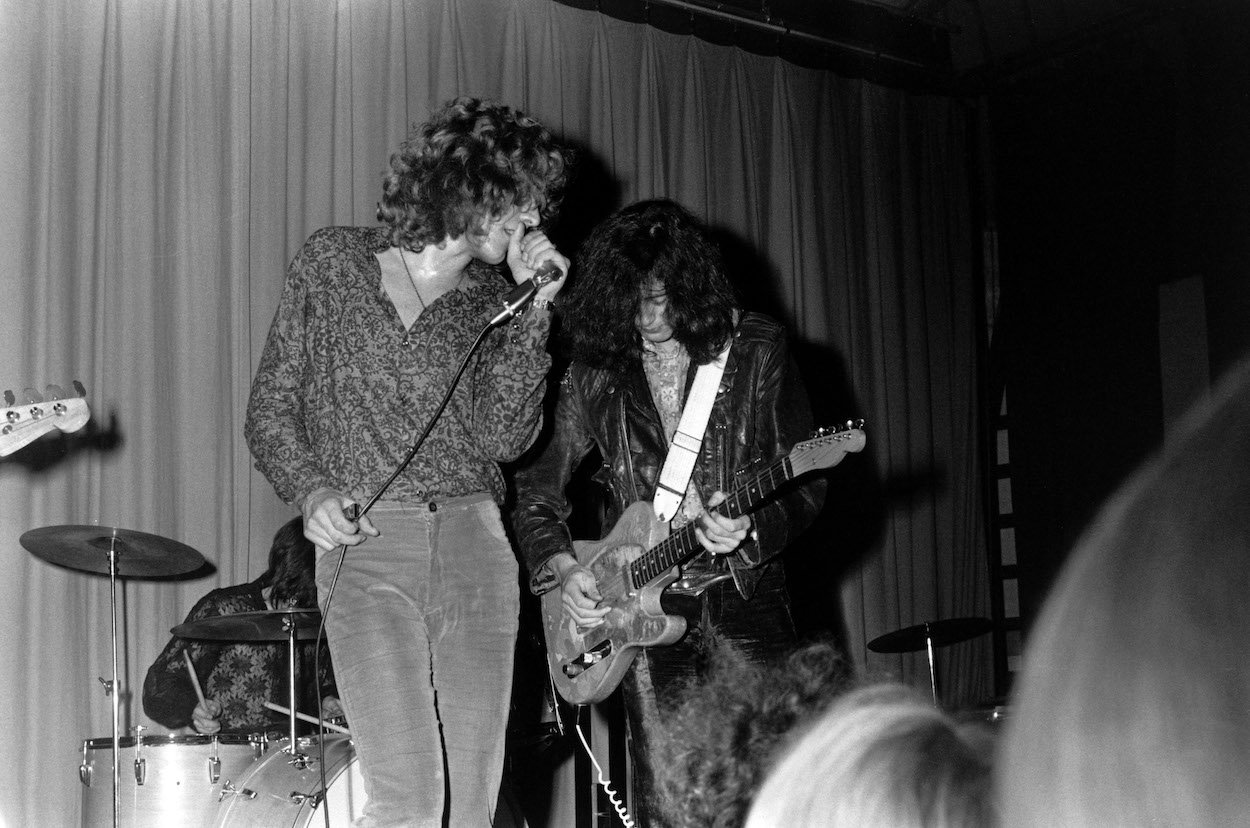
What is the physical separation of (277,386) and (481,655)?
0.73 metres

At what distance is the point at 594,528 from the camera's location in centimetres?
592

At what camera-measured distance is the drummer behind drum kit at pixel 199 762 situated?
352 cm

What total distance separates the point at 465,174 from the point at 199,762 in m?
2.17

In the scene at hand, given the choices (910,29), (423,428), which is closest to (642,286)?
(423,428)

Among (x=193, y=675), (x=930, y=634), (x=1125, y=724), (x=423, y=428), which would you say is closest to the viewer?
(x=1125, y=724)

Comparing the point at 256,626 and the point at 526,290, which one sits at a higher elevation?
the point at 526,290

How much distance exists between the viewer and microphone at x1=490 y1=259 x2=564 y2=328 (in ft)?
8.73

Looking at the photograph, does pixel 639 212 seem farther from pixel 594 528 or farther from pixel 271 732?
pixel 594 528

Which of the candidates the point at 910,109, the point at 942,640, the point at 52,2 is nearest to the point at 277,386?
the point at 52,2

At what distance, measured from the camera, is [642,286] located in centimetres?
338

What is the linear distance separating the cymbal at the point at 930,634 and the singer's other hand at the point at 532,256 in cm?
314

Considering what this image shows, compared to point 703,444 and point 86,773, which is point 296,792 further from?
point 703,444

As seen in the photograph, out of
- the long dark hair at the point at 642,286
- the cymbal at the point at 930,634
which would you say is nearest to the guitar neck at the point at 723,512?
the long dark hair at the point at 642,286

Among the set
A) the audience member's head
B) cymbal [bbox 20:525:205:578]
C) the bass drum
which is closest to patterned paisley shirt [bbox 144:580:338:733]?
cymbal [bbox 20:525:205:578]
